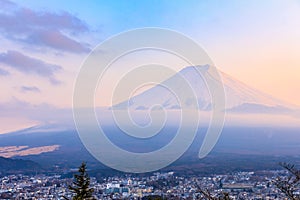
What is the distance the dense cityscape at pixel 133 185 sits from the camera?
16748 millimetres

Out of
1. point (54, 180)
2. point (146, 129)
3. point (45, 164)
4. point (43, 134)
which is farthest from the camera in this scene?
point (43, 134)

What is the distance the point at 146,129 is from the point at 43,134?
46.9 metres

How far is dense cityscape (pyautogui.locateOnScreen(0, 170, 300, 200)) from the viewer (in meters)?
16.7

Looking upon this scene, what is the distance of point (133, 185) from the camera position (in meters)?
21.3

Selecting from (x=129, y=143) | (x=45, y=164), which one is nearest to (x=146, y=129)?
(x=129, y=143)

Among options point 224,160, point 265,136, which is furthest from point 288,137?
point 224,160

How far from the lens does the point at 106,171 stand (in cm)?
2586

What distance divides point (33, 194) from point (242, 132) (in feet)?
157

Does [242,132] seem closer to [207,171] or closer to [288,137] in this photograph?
[288,137]

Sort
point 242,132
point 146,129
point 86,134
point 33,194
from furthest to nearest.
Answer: point 242,132, point 33,194, point 86,134, point 146,129

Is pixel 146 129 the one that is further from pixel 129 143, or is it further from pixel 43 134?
pixel 43 134

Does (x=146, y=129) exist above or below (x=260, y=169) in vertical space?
above

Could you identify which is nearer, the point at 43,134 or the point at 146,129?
the point at 146,129

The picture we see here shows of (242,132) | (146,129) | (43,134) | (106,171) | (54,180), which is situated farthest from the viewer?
(242,132)
